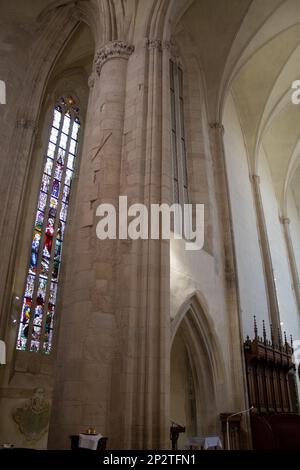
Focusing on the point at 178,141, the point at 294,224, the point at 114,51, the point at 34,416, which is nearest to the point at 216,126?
the point at 178,141

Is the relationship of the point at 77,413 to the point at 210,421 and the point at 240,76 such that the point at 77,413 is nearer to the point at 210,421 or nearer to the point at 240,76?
the point at 210,421

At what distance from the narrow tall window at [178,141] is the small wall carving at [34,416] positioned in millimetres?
6361

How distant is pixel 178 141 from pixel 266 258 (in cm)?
603

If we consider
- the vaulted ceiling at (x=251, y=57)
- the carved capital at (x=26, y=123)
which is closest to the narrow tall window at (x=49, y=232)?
the carved capital at (x=26, y=123)

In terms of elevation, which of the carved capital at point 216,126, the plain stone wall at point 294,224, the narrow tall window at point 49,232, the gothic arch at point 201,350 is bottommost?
the gothic arch at point 201,350

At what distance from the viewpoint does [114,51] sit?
8.39 metres

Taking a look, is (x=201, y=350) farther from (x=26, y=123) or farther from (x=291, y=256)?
(x=291, y=256)

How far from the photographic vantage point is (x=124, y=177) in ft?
23.4

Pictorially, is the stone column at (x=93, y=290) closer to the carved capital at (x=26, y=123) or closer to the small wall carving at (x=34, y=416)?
the carved capital at (x=26, y=123)

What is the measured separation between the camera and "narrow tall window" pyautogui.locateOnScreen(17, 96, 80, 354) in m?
11.2

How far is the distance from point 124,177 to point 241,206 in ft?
25.3

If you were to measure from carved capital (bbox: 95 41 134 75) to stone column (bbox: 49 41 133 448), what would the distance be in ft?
0.07

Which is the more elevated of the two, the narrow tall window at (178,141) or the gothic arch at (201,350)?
the narrow tall window at (178,141)

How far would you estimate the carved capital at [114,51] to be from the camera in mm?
8391
